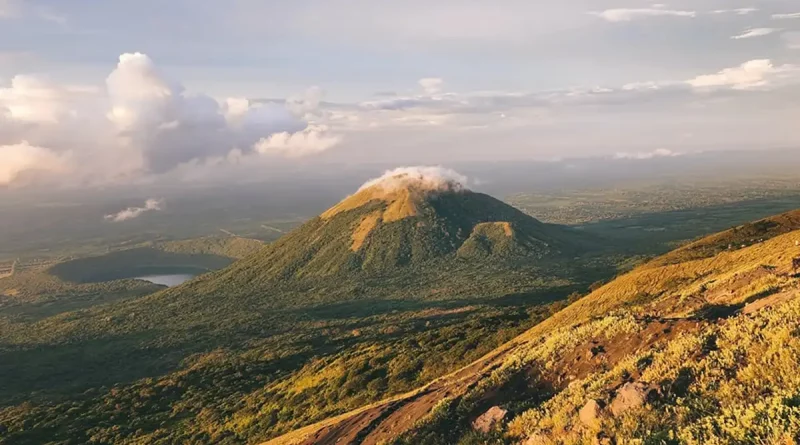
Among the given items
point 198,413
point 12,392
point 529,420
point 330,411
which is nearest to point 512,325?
point 330,411

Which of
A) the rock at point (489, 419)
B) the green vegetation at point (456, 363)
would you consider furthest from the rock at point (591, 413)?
the rock at point (489, 419)

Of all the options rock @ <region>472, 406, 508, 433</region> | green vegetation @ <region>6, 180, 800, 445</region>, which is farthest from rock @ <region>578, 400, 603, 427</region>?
rock @ <region>472, 406, 508, 433</region>

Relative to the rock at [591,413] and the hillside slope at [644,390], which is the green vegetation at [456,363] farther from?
the rock at [591,413]

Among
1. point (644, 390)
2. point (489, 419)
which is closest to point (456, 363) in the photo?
point (489, 419)

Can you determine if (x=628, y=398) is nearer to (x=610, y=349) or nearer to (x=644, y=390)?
(x=644, y=390)

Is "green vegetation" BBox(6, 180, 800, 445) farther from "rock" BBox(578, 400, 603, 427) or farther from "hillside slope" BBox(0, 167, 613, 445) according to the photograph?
"hillside slope" BBox(0, 167, 613, 445)

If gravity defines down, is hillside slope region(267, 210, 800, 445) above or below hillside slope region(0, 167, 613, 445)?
above
